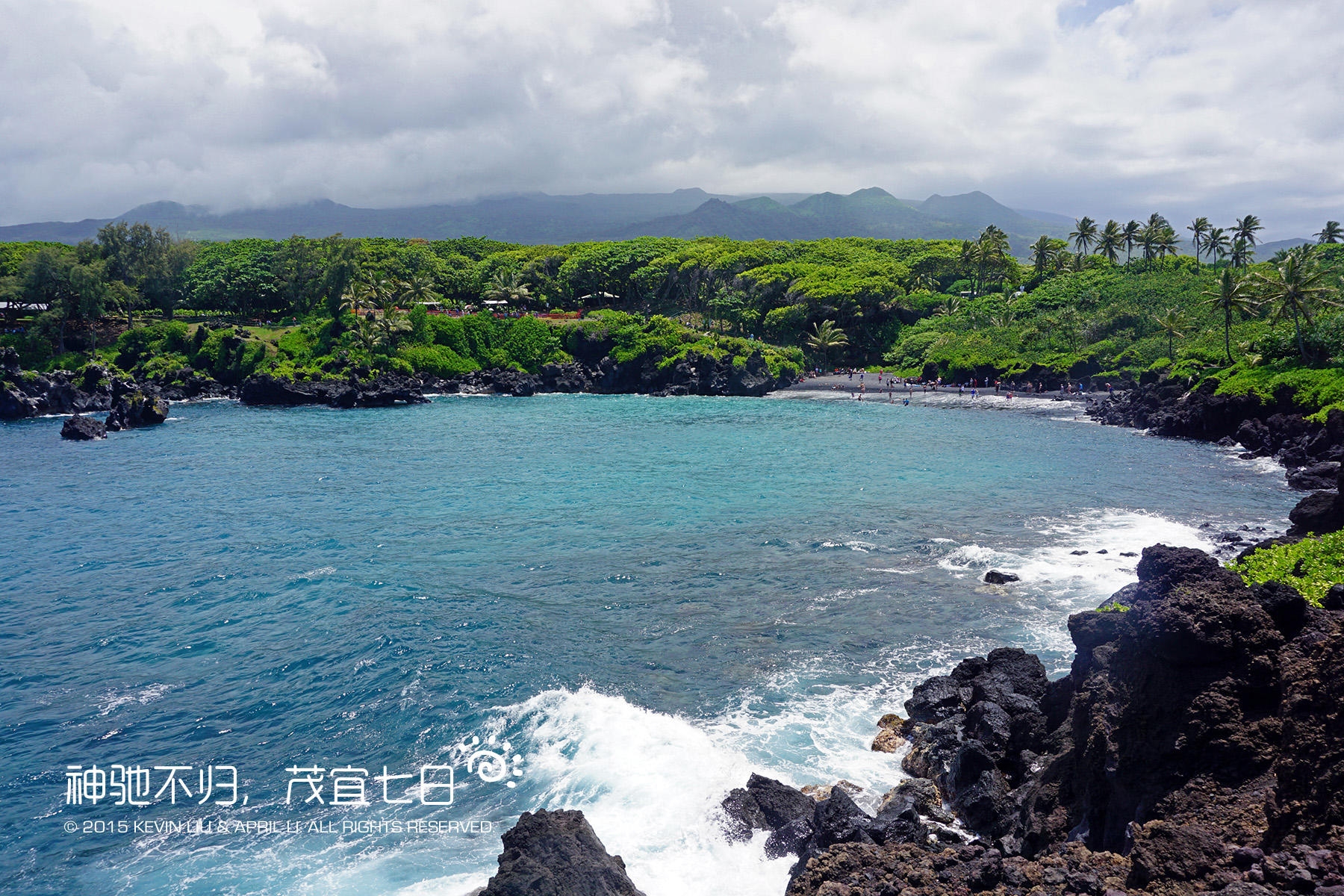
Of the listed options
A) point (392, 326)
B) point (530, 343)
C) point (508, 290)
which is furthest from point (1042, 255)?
point (392, 326)

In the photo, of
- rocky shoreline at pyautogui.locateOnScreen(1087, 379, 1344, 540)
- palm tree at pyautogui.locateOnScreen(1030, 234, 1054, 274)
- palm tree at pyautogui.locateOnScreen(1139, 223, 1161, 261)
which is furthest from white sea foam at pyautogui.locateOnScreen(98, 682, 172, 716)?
palm tree at pyautogui.locateOnScreen(1139, 223, 1161, 261)

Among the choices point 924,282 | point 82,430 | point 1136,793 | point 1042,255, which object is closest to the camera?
point 1136,793

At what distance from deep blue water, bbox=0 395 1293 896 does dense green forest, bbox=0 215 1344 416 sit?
4076cm

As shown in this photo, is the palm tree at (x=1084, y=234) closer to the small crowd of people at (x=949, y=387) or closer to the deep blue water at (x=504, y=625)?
the small crowd of people at (x=949, y=387)

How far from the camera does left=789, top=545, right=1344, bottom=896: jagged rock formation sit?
7938 mm

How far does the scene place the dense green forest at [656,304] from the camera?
79.4m

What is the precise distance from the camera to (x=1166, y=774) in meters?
9.77

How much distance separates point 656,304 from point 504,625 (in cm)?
9647

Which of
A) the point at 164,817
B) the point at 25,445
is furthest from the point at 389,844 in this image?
the point at 25,445

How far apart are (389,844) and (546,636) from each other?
8404 mm

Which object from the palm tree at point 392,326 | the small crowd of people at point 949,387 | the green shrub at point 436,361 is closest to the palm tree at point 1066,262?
the small crowd of people at point 949,387

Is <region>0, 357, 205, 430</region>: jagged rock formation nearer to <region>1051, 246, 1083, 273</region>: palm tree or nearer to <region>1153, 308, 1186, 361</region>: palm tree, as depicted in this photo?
<region>1153, 308, 1186, 361</region>: palm tree

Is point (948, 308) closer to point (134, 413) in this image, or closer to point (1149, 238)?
point (1149, 238)

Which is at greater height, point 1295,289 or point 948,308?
point 948,308
